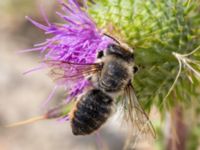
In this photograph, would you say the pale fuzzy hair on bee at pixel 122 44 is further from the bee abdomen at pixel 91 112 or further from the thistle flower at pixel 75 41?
the bee abdomen at pixel 91 112

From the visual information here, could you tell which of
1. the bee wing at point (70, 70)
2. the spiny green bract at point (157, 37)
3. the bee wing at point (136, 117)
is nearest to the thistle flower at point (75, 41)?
the bee wing at point (70, 70)

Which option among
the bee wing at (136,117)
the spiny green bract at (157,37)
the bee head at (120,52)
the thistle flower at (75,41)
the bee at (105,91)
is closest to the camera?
the bee wing at (136,117)

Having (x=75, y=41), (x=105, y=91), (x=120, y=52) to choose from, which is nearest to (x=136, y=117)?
(x=105, y=91)

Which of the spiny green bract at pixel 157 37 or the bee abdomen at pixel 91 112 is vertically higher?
the spiny green bract at pixel 157 37

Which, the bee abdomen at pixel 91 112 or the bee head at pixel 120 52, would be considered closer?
the bee abdomen at pixel 91 112

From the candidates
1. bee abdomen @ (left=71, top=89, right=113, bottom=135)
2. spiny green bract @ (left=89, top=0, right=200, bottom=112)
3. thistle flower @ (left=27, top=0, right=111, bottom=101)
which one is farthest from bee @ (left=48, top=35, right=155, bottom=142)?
spiny green bract @ (left=89, top=0, right=200, bottom=112)

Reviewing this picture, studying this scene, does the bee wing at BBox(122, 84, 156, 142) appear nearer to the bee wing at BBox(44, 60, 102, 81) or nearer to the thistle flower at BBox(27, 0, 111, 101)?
the bee wing at BBox(44, 60, 102, 81)

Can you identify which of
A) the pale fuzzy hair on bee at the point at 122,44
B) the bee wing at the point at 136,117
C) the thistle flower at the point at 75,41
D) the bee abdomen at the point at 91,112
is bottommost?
the bee abdomen at the point at 91,112
